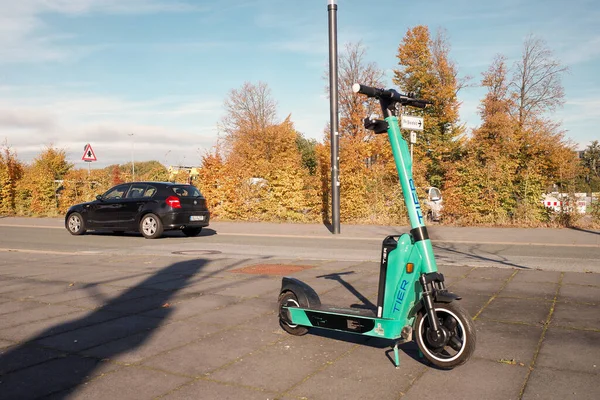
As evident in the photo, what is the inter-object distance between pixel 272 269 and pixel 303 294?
12.4ft

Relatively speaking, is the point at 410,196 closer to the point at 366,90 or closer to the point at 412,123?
the point at 366,90

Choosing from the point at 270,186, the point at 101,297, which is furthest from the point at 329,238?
the point at 101,297

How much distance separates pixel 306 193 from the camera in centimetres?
1925

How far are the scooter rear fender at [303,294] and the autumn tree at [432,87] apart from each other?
35.9 metres

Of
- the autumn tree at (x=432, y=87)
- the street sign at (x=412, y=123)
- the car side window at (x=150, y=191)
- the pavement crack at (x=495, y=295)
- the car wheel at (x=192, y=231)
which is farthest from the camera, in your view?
the autumn tree at (x=432, y=87)

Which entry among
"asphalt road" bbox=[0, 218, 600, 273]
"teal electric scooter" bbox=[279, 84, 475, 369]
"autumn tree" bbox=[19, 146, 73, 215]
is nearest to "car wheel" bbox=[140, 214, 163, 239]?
"asphalt road" bbox=[0, 218, 600, 273]

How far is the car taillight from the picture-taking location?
15.0 m

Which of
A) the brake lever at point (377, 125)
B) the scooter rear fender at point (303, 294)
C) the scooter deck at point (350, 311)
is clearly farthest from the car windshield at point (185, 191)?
the brake lever at point (377, 125)

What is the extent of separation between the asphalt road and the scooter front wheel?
5269mm

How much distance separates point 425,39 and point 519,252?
3485 centimetres

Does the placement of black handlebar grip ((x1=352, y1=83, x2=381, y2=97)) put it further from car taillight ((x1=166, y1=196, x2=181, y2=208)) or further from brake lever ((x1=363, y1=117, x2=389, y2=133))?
car taillight ((x1=166, y1=196, x2=181, y2=208))

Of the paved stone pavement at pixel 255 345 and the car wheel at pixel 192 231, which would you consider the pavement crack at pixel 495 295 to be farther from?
the car wheel at pixel 192 231

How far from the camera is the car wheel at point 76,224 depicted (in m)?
16.6

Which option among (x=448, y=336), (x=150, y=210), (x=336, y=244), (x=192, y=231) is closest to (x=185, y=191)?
(x=150, y=210)
